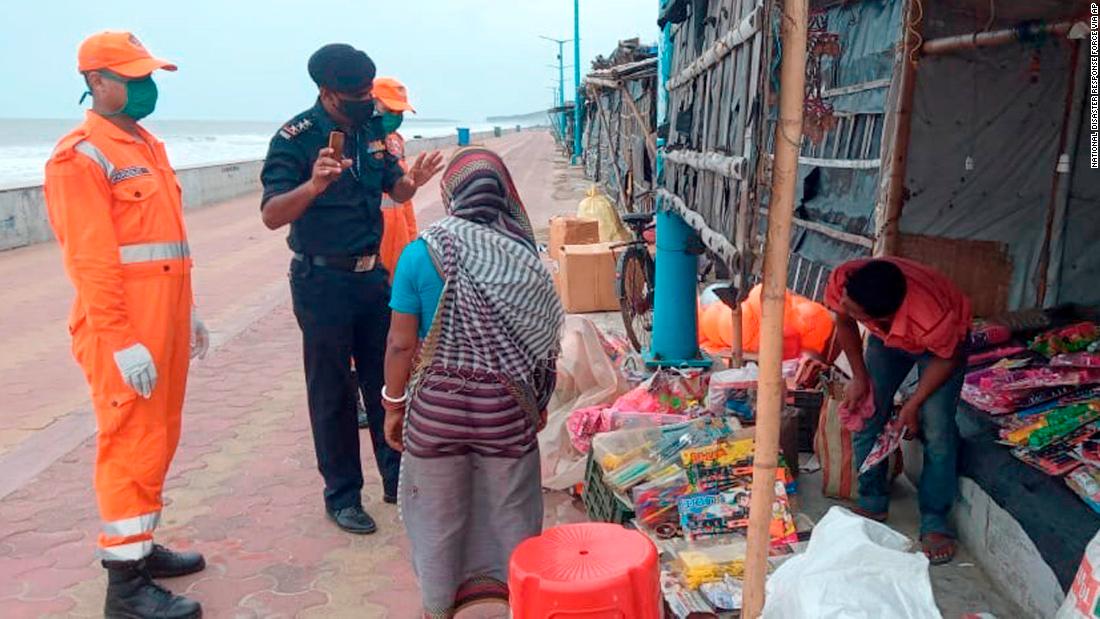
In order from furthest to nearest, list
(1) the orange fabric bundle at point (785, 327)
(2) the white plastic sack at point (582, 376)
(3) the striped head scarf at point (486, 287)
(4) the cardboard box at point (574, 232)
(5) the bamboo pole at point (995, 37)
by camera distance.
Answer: (4) the cardboard box at point (574, 232)
(1) the orange fabric bundle at point (785, 327)
(5) the bamboo pole at point (995, 37)
(2) the white plastic sack at point (582, 376)
(3) the striped head scarf at point (486, 287)

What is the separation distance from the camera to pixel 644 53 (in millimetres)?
12625

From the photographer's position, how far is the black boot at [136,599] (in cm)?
312

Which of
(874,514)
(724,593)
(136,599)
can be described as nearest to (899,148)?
(874,514)

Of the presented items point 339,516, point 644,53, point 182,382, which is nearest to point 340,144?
point 182,382

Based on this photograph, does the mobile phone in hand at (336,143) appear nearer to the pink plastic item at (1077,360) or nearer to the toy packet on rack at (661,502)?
the toy packet on rack at (661,502)

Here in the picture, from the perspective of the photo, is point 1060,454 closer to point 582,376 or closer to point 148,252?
point 582,376

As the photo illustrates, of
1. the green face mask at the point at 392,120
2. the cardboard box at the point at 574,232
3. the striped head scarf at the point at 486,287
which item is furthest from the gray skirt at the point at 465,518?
the cardboard box at the point at 574,232

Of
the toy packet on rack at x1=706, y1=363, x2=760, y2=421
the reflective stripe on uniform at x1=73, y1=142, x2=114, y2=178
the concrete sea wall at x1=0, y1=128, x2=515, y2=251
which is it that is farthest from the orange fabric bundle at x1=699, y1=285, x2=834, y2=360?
the concrete sea wall at x1=0, y1=128, x2=515, y2=251

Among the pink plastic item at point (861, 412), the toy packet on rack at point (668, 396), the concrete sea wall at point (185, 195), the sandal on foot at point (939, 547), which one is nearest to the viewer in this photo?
the sandal on foot at point (939, 547)

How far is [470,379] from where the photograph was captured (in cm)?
267

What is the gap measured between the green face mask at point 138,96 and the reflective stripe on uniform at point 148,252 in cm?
51

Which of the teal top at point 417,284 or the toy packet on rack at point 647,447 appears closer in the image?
the teal top at point 417,284

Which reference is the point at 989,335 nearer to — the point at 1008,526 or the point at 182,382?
the point at 1008,526

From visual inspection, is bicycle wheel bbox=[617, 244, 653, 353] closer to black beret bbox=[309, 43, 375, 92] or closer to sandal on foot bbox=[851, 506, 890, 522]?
sandal on foot bbox=[851, 506, 890, 522]
